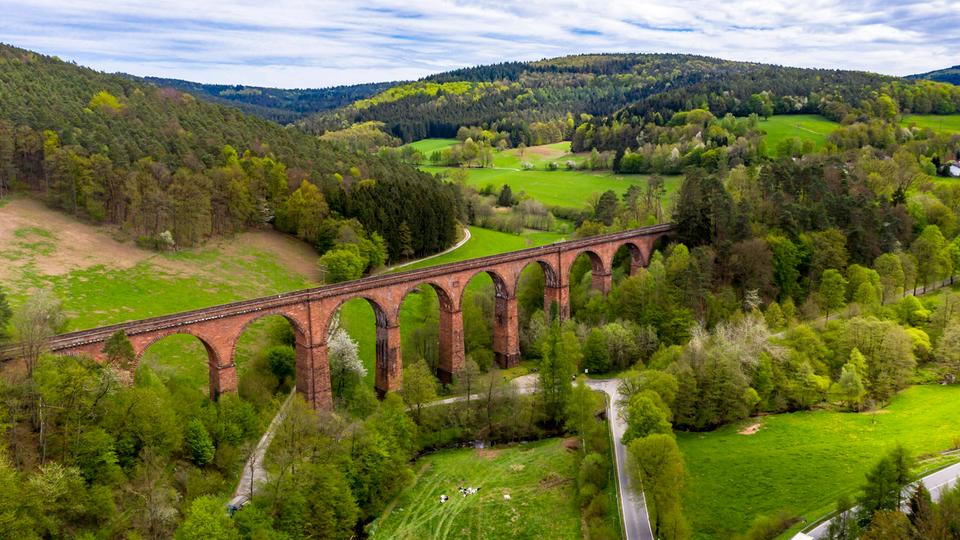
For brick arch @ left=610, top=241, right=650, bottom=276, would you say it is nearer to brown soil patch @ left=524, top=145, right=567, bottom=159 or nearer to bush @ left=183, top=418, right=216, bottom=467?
bush @ left=183, top=418, right=216, bottom=467

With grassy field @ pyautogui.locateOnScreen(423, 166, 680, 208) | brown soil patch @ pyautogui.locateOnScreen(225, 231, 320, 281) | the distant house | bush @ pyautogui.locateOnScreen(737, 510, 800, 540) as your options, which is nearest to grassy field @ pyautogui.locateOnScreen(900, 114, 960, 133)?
the distant house

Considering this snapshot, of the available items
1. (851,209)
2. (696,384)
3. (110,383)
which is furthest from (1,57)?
(851,209)

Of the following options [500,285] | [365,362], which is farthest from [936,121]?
[365,362]

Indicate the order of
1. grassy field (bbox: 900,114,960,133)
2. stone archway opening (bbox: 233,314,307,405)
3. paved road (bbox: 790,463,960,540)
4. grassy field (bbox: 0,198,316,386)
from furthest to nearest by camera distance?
1. grassy field (bbox: 900,114,960,133)
2. grassy field (bbox: 0,198,316,386)
3. stone archway opening (bbox: 233,314,307,405)
4. paved road (bbox: 790,463,960,540)

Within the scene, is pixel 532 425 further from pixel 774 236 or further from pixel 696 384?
pixel 774 236

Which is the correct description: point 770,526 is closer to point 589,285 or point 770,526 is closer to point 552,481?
point 552,481

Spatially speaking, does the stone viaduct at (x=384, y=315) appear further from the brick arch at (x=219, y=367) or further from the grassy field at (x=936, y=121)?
the grassy field at (x=936, y=121)

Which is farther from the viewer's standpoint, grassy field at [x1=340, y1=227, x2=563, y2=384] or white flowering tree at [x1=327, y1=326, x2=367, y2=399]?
grassy field at [x1=340, y1=227, x2=563, y2=384]
